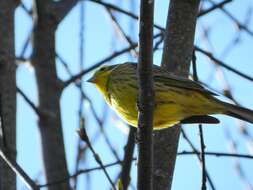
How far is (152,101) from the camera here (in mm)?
3057

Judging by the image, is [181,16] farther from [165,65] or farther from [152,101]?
[152,101]

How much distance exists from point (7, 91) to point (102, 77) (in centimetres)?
144

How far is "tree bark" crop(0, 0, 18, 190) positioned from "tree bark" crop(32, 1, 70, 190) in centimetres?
55

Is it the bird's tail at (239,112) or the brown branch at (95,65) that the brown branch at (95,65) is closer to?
the brown branch at (95,65)

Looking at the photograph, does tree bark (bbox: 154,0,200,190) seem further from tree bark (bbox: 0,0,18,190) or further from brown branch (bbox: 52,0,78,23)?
brown branch (bbox: 52,0,78,23)

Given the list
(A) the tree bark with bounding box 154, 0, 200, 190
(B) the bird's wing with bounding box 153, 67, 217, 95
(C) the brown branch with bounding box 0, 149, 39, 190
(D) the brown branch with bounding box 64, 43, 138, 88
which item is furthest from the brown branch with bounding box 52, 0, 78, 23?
(C) the brown branch with bounding box 0, 149, 39, 190

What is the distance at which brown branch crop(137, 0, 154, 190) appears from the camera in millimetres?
2771

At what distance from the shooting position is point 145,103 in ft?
10.1

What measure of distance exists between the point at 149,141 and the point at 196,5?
128cm

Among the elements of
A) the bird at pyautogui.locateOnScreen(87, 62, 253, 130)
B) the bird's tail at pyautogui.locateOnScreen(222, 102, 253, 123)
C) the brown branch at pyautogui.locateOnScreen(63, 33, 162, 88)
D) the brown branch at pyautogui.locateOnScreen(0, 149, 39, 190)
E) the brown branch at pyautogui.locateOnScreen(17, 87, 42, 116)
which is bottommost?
the brown branch at pyautogui.locateOnScreen(0, 149, 39, 190)

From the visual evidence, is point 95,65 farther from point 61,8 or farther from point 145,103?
point 145,103

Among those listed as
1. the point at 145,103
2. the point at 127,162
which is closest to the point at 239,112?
the point at 127,162

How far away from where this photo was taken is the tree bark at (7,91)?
368 centimetres

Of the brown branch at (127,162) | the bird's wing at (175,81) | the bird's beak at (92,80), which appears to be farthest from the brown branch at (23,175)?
the bird's beak at (92,80)
